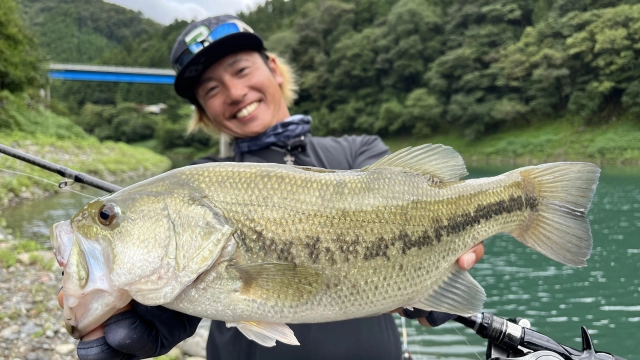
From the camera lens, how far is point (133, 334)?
71.1 inches

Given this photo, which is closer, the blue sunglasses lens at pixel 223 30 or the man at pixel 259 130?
the man at pixel 259 130

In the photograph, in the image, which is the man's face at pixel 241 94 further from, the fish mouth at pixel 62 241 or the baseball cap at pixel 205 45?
the fish mouth at pixel 62 241

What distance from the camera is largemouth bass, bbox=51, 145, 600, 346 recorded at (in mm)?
1642

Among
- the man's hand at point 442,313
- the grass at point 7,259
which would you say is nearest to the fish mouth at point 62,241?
the man's hand at point 442,313

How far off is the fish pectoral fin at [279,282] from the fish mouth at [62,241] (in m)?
0.61

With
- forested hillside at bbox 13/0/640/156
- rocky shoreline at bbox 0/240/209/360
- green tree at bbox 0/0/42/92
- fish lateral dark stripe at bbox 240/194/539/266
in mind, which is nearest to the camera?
fish lateral dark stripe at bbox 240/194/539/266

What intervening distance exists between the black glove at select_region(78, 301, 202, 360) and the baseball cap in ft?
5.35

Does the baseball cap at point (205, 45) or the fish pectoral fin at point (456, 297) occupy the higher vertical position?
the baseball cap at point (205, 45)

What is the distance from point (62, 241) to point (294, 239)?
34.3 inches

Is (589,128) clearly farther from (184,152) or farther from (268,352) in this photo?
(184,152)

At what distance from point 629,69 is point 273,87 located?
140ft

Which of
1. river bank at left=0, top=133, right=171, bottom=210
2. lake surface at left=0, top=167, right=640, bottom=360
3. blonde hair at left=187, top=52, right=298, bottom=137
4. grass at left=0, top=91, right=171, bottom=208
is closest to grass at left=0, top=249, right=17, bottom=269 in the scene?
river bank at left=0, top=133, right=171, bottom=210

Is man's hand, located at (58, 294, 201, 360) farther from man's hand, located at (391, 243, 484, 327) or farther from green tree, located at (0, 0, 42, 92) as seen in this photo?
green tree, located at (0, 0, 42, 92)

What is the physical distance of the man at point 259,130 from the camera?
2.50m
